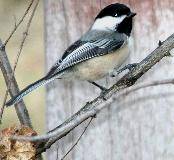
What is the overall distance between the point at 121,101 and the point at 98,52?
1.01ft

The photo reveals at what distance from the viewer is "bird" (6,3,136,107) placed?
3.29 metres

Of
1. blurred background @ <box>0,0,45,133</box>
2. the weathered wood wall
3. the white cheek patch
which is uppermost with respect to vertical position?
the white cheek patch

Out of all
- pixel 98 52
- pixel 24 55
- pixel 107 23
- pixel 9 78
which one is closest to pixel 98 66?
pixel 98 52

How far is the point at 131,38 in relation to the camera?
351 cm

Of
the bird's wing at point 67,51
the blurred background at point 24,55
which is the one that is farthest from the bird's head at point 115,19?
the blurred background at point 24,55

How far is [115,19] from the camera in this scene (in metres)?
3.45

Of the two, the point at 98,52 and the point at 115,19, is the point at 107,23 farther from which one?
the point at 98,52

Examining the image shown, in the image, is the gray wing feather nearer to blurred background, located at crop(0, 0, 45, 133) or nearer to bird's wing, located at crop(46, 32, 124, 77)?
bird's wing, located at crop(46, 32, 124, 77)

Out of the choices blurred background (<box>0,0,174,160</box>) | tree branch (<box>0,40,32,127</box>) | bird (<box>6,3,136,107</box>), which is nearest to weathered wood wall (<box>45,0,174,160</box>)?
blurred background (<box>0,0,174,160</box>)

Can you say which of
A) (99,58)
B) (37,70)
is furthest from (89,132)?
(37,70)

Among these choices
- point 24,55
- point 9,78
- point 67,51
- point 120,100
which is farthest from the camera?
point 24,55

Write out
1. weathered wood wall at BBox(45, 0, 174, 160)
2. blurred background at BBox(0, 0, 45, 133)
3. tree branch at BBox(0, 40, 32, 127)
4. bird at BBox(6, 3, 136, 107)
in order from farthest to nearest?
blurred background at BBox(0, 0, 45, 133) < weathered wood wall at BBox(45, 0, 174, 160) < bird at BBox(6, 3, 136, 107) < tree branch at BBox(0, 40, 32, 127)

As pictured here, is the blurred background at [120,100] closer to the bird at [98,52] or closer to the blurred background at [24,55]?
the bird at [98,52]

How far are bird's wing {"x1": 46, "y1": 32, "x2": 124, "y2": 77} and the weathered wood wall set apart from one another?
0.16 m
